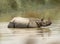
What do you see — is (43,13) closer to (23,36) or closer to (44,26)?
(44,26)

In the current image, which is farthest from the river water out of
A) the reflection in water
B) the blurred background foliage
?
the blurred background foliage

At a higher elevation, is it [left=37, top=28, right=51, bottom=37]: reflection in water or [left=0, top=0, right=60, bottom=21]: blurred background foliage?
[left=0, top=0, right=60, bottom=21]: blurred background foliage

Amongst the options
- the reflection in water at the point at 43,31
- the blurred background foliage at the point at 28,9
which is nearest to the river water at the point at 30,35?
the reflection in water at the point at 43,31

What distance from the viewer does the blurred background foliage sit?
7.58 ft

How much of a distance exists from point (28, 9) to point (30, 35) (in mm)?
409

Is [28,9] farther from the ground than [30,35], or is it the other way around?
[28,9]

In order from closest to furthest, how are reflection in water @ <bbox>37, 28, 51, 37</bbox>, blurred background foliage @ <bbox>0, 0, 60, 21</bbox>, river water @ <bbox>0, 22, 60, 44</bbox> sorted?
river water @ <bbox>0, 22, 60, 44</bbox>, reflection in water @ <bbox>37, 28, 51, 37</bbox>, blurred background foliage @ <bbox>0, 0, 60, 21</bbox>

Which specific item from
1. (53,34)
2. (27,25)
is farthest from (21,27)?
(53,34)

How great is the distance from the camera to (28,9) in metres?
2.33

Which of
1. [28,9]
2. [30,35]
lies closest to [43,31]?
[30,35]

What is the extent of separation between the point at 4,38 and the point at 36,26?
1.56 feet

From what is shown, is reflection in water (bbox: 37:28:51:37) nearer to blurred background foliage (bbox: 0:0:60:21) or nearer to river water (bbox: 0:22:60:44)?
river water (bbox: 0:22:60:44)

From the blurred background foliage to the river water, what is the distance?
0.41 feet

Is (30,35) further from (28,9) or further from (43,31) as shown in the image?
(28,9)
